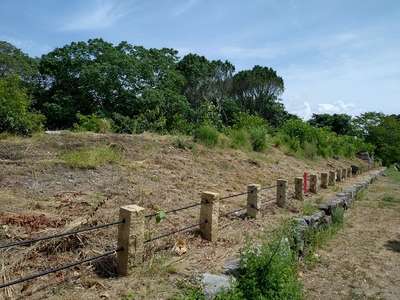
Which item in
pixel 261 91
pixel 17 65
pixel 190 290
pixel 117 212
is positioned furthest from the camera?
pixel 261 91

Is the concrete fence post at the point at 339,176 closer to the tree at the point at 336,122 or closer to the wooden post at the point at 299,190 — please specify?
the wooden post at the point at 299,190

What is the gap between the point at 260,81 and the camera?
33.6m

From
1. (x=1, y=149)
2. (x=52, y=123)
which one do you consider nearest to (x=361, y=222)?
(x=1, y=149)

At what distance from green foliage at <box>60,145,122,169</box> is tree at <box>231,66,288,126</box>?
28988 millimetres

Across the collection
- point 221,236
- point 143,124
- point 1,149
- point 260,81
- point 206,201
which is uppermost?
point 260,81

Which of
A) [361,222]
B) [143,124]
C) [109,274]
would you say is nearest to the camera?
[109,274]

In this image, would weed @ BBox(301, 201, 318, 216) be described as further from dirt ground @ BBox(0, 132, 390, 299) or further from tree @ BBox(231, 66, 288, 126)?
tree @ BBox(231, 66, 288, 126)

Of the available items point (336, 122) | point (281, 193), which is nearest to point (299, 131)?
point (281, 193)

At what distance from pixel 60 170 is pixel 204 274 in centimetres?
312

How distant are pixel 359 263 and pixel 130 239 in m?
3.49

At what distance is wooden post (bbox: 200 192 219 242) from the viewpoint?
11.8 feet

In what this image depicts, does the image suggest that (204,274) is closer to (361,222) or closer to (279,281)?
(279,281)

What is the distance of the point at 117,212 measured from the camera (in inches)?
141

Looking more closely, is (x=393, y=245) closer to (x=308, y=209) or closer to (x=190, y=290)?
(x=308, y=209)
